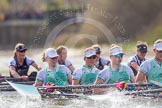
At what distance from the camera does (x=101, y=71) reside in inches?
609

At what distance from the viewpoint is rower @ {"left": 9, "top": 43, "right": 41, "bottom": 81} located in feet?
58.9

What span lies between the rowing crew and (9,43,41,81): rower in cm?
183

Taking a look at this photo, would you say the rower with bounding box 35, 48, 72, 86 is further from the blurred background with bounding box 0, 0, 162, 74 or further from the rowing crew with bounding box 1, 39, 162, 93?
the blurred background with bounding box 0, 0, 162, 74

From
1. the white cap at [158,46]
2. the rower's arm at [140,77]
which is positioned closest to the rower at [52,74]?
the rower's arm at [140,77]

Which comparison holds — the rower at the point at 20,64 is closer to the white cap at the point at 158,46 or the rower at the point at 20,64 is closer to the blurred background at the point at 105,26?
the white cap at the point at 158,46

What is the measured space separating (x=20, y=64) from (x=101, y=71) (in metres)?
3.53

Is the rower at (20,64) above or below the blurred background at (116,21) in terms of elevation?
below

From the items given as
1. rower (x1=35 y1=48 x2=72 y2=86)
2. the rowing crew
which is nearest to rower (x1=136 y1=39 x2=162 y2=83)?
the rowing crew

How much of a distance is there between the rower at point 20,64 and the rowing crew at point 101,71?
1.83 m

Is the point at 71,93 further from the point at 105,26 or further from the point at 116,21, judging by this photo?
the point at 116,21

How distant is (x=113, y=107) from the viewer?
15102 millimetres

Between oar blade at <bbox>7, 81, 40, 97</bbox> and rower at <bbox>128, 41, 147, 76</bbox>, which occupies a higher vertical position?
rower at <bbox>128, 41, 147, 76</bbox>

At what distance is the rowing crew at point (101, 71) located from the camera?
15305mm

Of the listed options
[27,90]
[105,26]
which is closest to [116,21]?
[105,26]
